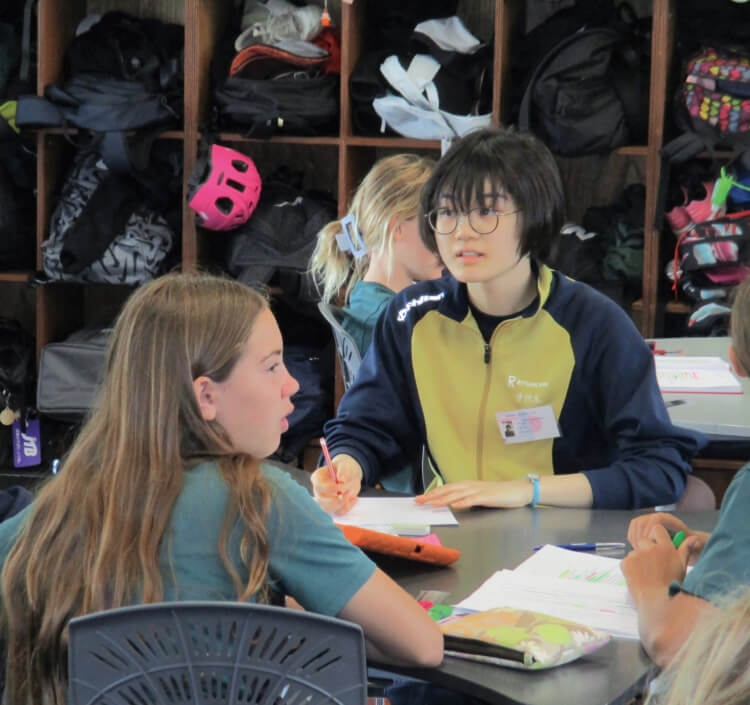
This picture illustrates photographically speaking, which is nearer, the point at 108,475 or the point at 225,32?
the point at 108,475

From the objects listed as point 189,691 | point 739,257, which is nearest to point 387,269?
point 739,257

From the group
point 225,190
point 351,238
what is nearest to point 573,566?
point 351,238

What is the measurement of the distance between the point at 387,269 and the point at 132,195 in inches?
65.6

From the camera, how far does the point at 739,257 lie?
3.68 m

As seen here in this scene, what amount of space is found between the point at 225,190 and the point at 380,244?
1.23m

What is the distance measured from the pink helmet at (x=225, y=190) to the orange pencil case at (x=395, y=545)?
8.68ft

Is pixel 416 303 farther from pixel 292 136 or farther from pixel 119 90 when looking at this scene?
pixel 119 90

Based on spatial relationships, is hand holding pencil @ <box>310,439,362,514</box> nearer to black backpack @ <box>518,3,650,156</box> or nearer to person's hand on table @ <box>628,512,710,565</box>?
person's hand on table @ <box>628,512,710,565</box>

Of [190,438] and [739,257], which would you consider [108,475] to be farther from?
[739,257]

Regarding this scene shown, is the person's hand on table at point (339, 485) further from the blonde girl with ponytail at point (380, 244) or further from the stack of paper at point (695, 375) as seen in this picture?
the stack of paper at point (695, 375)

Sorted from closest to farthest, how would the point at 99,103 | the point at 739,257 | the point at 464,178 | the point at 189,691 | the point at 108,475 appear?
the point at 189,691 < the point at 108,475 < the point at 464,178 < the point at 739,257 < the point at 99,103

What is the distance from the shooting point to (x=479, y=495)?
1916mm

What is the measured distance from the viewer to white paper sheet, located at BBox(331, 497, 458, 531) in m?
1.82

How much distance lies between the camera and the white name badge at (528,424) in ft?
7.05
